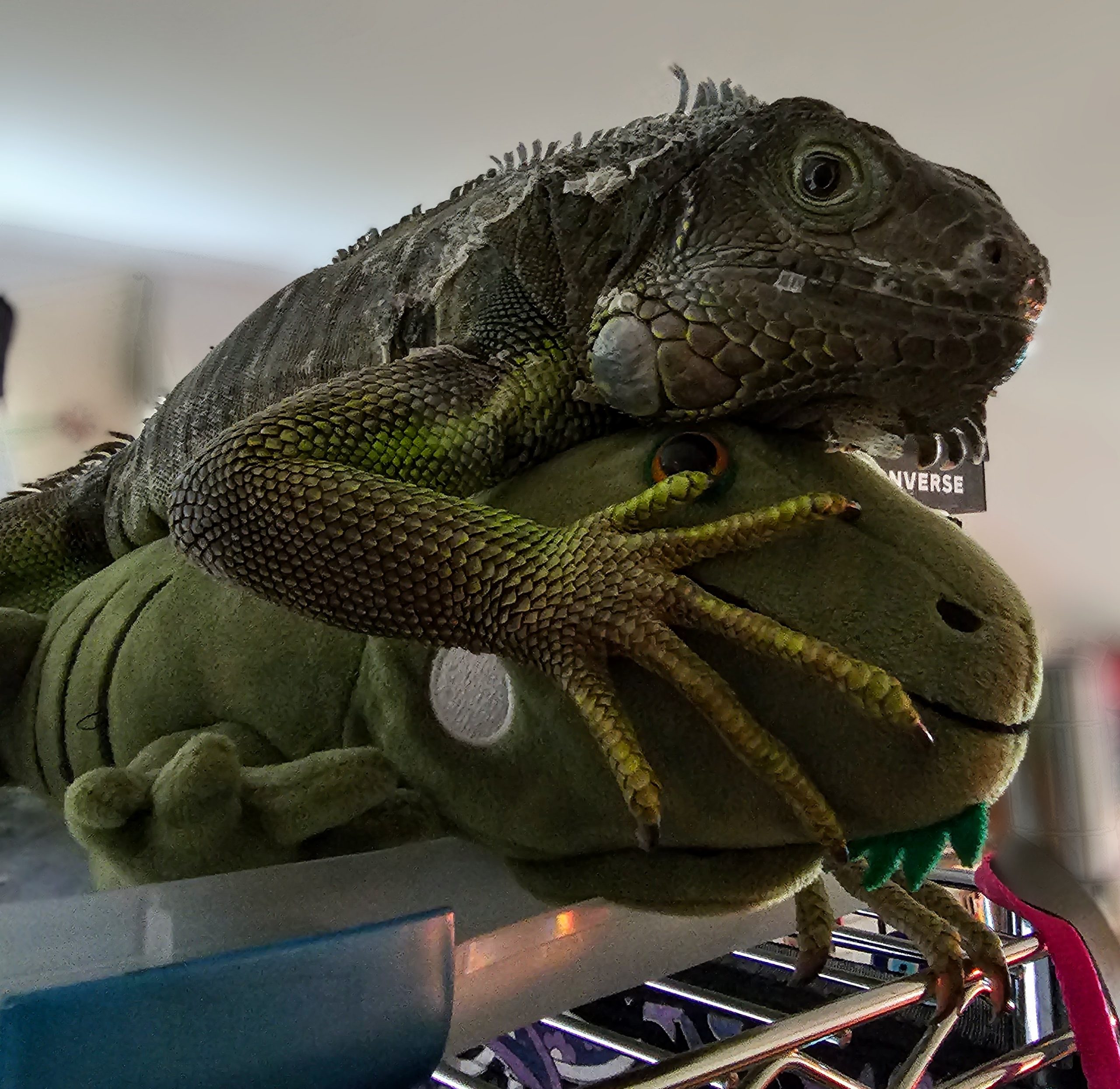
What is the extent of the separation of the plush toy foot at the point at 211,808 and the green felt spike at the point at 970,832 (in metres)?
0.36

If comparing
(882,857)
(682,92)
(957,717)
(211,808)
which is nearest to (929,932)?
(882,857)

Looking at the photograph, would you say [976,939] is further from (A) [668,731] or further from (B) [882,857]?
(A) [668,731]

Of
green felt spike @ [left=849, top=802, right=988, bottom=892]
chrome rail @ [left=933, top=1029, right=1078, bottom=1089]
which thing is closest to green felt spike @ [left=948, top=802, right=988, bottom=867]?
green felt spike @ [left=849, top=802, right=988, bottom=892]

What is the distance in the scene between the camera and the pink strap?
976mm

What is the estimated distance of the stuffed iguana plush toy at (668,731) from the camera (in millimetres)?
520

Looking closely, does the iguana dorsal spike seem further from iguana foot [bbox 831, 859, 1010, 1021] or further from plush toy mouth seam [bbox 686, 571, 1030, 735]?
iguana foot [bbox 831, 859, 1010, 1021]

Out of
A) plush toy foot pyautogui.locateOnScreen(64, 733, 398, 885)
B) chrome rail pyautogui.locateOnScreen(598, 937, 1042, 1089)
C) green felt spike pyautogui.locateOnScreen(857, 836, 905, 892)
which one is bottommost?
chrome rail pyautogui.locateOnScreen(598, 937, 1042, 1089)

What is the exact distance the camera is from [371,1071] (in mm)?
530

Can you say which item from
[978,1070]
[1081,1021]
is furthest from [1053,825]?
[978,1070]

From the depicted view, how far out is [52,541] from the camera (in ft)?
4.01

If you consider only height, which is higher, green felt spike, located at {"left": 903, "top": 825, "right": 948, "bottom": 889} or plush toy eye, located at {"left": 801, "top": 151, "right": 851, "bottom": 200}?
plush toy eye, located at {"left": 801, "top": 151, "right": 851, "bottom": 200}

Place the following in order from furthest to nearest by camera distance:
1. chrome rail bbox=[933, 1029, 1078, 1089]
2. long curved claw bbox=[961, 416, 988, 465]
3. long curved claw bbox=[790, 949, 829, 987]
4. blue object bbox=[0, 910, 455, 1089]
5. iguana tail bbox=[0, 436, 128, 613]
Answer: iguana tail bbox=[0, 436, 128, 613] → chrome rail bbox=[933, 1029, 1078, 1089] → long curved claw bbox=[790, 949, 829, 987] → long curved claw bbox=[961, 416, 988, 465] → blue object bbox=[0, 910, 455, 1089]

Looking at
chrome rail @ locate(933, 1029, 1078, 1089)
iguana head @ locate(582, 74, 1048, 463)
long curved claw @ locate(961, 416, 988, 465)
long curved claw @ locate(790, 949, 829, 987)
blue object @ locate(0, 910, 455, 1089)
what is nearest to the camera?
blue object @ locate(0, 910, 455, 1089)

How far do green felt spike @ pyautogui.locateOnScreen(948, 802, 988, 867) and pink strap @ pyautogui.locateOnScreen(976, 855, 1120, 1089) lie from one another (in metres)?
0.62
